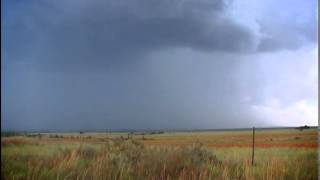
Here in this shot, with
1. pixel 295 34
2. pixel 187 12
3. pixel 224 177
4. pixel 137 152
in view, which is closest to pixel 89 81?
pixel 137 152

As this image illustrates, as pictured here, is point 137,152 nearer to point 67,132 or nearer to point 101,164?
point 101,164

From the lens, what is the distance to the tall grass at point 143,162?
4.04 meters

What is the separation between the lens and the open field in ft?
13.3

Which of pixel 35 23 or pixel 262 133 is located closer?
pixel 35 23

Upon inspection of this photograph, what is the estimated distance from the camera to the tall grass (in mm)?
4035

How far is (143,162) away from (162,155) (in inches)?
7.3

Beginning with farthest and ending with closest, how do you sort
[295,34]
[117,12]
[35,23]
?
1. [295,34]
2. [117,12]
3. [35,23]

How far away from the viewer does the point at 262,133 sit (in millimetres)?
4637

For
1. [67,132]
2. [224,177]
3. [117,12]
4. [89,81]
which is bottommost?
[224,177]

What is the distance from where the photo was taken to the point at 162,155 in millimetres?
4375

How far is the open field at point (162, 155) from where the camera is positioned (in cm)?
406

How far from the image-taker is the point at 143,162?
431 centimetres

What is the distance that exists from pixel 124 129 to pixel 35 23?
46.6 inches

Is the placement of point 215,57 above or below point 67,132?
above
